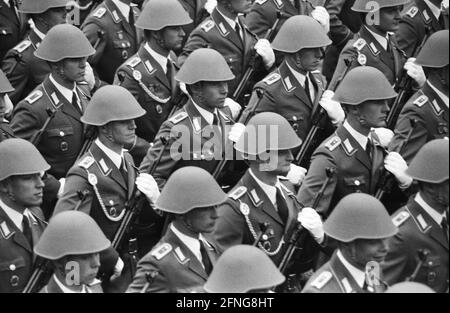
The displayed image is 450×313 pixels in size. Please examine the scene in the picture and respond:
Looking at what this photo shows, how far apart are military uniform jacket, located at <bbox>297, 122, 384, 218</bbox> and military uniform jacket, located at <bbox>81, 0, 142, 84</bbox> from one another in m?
3.62

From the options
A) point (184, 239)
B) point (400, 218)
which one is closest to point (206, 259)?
point (184, 239)

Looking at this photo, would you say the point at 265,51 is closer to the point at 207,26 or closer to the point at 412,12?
the point at 207,26

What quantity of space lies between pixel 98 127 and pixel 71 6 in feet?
12.1

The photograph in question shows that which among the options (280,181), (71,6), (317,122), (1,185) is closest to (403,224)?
(280,181)

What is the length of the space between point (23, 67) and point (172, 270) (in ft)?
14.9

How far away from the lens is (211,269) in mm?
11789

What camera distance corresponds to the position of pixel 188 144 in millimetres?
13500

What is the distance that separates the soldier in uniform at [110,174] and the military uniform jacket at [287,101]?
1.47m

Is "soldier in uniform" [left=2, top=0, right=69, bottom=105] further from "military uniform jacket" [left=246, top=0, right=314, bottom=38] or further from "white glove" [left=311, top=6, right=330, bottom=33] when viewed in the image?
"white glove" [left=311, top=6, right=330, bottom=33]

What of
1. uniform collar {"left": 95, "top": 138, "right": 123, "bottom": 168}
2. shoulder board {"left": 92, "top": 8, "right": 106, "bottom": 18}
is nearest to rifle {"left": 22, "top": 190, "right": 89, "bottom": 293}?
uniform collar {"left": 95, "top": 138, "right": 123, "bottom": 168}

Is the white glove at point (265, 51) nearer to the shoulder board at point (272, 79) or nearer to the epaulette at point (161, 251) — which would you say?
the shoulder board at point (272, 79)

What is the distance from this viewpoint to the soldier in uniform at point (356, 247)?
36.2ft

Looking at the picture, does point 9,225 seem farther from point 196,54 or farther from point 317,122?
point 317,122

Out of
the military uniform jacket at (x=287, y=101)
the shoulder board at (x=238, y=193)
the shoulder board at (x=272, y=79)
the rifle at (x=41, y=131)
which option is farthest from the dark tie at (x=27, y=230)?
the shoulder board at (x=272, y=79)
